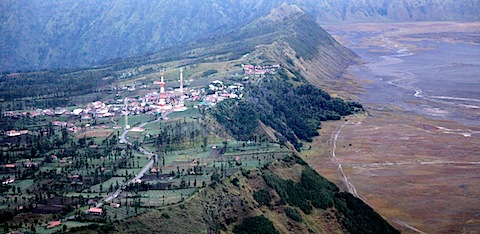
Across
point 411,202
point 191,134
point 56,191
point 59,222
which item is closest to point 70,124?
point 191,134

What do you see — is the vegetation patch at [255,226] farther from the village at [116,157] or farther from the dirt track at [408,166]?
the dirt track at [408,166]

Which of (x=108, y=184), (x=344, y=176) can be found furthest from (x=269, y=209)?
(x=344, y=176)

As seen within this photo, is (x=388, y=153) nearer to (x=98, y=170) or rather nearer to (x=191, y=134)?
(x=191, y=134)

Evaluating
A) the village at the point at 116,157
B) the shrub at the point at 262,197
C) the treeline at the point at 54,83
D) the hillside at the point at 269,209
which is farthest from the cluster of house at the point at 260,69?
the shrub at the point at 262,197

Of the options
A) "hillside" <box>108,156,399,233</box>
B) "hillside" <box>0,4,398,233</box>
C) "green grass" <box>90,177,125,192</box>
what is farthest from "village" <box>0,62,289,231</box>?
"hillside" <box>108,156,399,233</box>

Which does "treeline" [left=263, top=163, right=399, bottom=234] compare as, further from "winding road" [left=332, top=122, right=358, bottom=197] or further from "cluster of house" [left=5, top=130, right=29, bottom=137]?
"cluster of house" [left=5, top=130, right=29, bottom=137]

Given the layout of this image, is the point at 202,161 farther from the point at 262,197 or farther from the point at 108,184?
the point at 108,184
